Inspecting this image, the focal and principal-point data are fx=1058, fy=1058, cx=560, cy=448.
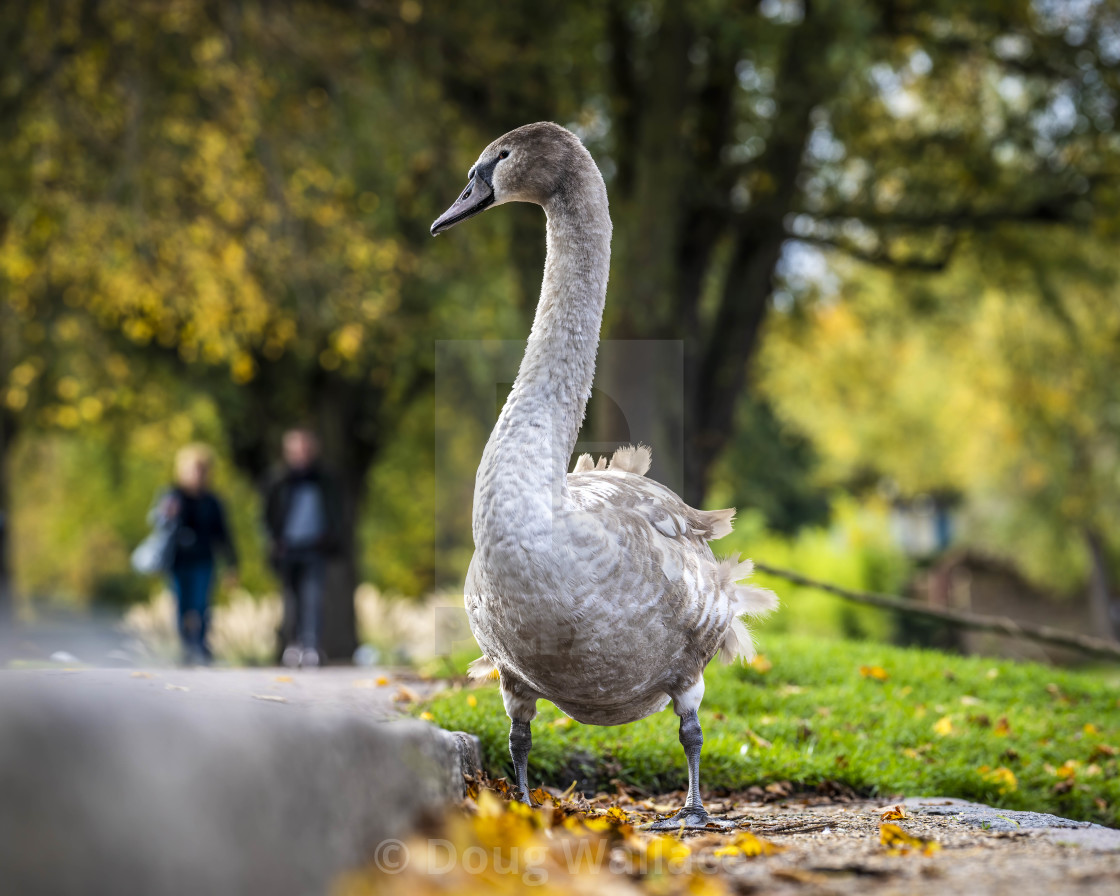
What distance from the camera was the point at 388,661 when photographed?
13.4 meters

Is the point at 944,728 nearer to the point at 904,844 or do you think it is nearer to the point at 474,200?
the point at 904,844

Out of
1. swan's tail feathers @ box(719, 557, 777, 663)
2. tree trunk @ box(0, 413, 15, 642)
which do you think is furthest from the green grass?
tree trunk @ box(0, 413, 15, 642)

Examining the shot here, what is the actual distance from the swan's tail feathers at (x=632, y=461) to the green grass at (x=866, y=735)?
143cm

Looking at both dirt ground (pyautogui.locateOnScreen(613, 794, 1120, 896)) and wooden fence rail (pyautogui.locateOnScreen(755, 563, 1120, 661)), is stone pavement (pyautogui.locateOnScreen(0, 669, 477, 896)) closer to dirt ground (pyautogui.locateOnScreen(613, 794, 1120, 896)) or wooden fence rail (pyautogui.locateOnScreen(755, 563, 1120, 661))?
dirt ground (pyautogui.locateOnScreen(613, 794, 1120, 896))

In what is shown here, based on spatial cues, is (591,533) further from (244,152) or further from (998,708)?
(244,152)

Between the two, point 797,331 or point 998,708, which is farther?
point 797,331

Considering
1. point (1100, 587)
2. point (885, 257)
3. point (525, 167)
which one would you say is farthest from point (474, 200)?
point (1100, 587)

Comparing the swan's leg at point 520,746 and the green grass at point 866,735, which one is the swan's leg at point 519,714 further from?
the green grass at point 866,735

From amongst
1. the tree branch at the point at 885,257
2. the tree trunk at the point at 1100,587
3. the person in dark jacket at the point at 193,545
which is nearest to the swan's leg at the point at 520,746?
the person in dark jacket at the point at 193,545

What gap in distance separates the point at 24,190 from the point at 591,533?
428 inches

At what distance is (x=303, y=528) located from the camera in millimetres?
10891

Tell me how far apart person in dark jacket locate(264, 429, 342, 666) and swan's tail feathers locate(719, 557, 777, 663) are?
6.92 meters

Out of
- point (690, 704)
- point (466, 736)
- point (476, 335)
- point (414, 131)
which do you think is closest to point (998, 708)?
point (690, 704)

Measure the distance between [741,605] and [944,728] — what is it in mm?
2476
